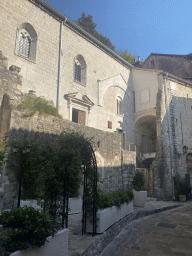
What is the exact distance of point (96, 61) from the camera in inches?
648

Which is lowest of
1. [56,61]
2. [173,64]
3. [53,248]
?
[53,248]

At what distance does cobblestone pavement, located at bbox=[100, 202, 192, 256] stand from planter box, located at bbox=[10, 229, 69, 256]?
4.70 feet

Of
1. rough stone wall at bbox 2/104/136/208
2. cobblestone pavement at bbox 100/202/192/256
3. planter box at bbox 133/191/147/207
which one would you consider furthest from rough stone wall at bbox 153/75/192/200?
cobblestone pavement at bbox 100/202/192/256

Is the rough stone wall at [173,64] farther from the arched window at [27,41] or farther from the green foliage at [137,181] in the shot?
the green foliage at [137,181]

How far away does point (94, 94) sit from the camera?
15789 millimetres

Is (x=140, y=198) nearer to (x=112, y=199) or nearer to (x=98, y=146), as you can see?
(x=98, y=146)

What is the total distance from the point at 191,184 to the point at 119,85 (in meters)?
9.97

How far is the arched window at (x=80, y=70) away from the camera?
15.1m

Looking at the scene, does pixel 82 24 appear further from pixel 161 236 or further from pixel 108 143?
pixel 161 236

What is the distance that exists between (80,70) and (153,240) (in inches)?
496

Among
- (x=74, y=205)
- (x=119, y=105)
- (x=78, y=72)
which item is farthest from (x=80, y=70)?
(x=74, y=205)

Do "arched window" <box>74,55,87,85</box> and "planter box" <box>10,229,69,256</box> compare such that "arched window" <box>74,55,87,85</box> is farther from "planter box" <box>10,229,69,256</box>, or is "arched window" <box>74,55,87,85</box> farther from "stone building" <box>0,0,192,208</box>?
"planter box" <box>10,229,69,256</box>

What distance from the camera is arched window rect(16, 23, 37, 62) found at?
39.3ft

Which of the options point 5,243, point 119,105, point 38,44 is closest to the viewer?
point 5,243
